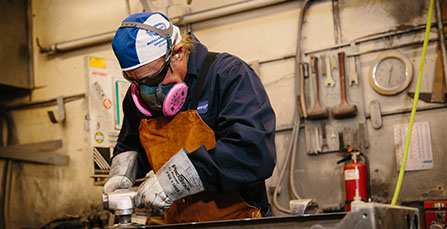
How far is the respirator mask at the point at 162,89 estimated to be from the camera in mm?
2053

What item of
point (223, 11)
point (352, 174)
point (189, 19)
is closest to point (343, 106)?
point (352, 174)

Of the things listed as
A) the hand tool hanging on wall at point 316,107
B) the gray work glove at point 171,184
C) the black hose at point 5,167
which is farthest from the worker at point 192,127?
the black hose at point 5,167

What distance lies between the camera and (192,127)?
6.84ft

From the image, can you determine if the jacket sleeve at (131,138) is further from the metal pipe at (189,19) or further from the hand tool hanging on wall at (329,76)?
the metal pipe at (189,19)

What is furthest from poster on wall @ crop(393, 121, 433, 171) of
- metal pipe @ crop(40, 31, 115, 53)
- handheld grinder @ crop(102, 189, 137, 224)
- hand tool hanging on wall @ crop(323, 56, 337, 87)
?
metal pipe @ crop(40, 31, 115, 53)

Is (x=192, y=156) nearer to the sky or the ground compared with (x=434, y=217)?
nearer to the sky

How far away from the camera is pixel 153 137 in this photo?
222 centimetres

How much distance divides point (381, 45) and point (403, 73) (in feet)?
0.89

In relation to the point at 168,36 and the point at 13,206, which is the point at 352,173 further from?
the point at 13,206

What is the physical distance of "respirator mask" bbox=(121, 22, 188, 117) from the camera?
6.73 feet

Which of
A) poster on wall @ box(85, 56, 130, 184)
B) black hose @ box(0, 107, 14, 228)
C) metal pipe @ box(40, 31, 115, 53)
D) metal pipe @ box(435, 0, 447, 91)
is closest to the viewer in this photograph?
metal pipe @ box(435, 0, 447, 91)

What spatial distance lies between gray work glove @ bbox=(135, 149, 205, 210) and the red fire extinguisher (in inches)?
78.2

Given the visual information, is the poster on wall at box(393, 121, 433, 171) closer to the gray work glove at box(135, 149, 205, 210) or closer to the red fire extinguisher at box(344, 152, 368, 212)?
the red fire extinguisher at box(344, 152, 368, 212)

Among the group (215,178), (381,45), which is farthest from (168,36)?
(381,45)
